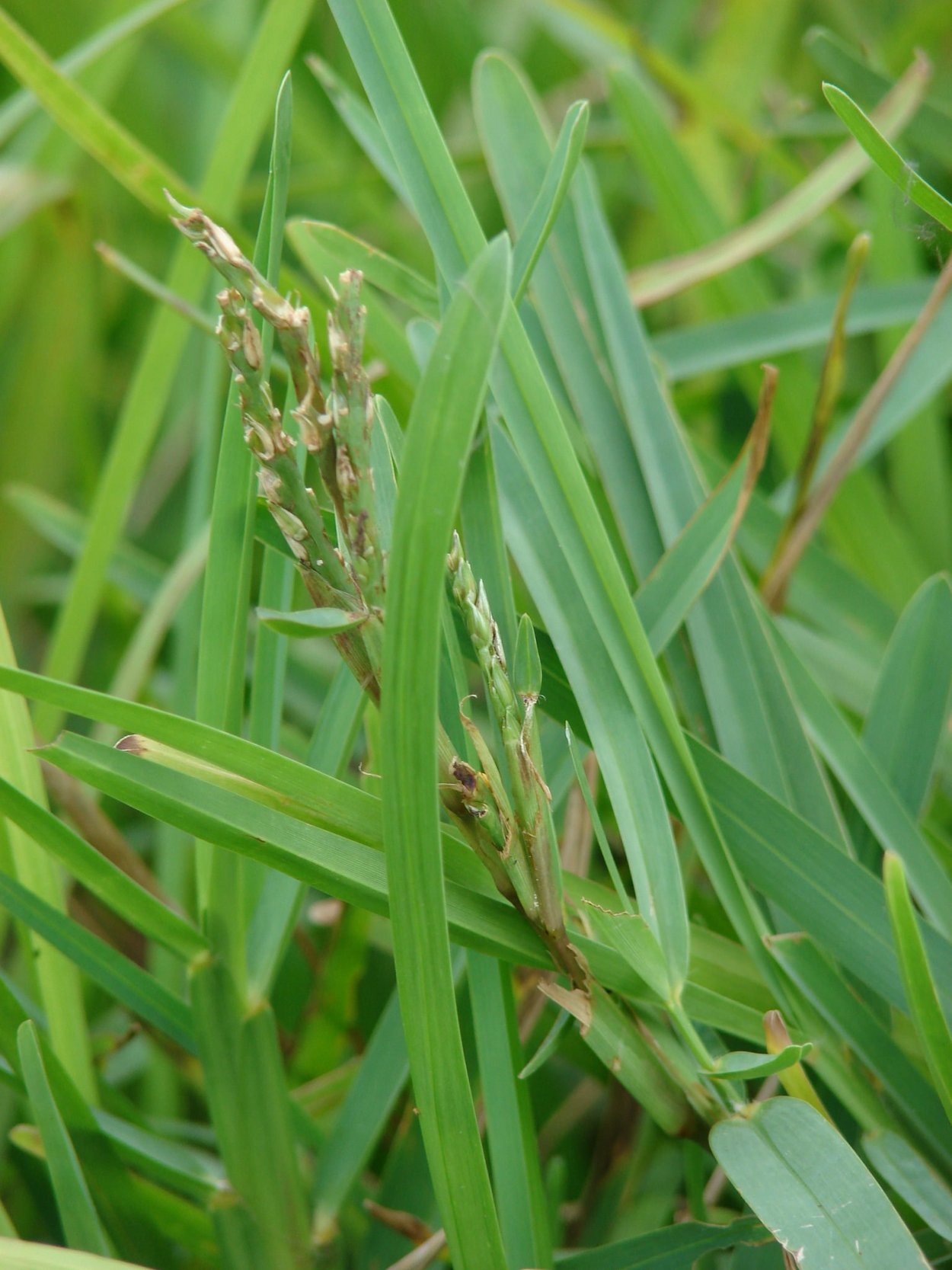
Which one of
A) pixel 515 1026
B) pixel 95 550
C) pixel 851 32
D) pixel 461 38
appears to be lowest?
pixel 515 1026

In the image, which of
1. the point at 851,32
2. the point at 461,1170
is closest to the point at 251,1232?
the point at 461,1170

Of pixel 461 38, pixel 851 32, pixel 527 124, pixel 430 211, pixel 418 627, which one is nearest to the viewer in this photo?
pixel 418 627

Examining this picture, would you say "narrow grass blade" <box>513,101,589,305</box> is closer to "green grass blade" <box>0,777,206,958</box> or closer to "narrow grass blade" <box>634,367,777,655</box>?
"narrow grass blade" <box>634,367,777,655</box>

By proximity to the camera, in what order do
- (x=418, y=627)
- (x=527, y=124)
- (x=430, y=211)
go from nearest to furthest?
(x=418, y=627)
(x=430, y=211)
(x=527, y=124)

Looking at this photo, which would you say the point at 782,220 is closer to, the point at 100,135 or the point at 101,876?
the point at 100,135

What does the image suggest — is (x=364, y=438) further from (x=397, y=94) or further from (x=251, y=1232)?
(x=251, y=1232)

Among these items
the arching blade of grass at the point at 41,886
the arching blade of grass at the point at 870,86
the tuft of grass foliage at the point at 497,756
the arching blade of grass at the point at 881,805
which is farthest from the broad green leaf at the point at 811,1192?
the arching blade of grass at the point at 870,86

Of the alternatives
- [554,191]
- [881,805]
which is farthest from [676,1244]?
[554,191]
